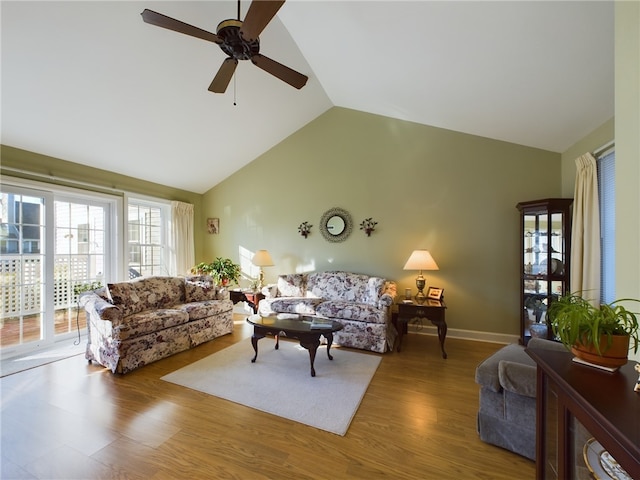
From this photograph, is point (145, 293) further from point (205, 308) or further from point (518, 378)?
point (518, 378)

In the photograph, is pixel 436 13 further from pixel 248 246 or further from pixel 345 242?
pixel 248 246

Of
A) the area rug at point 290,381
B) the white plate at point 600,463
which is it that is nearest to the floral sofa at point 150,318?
the area rug at point 290,381

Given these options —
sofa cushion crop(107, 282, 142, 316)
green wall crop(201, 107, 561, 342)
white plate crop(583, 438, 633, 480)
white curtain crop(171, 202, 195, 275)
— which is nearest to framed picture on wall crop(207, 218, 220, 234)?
white curtain crop(171, 202, 195, 275)

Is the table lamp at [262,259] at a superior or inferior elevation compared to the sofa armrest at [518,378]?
superior

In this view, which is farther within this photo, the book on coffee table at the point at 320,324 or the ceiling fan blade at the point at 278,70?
the book on coffee table at the point at 320,324

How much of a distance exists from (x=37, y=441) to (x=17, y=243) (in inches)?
105

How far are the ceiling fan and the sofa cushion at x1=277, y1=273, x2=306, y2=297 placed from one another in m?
3.02

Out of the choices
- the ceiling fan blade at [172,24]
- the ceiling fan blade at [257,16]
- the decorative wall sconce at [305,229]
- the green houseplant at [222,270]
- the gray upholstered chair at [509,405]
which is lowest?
the gray upholstered chair at [509,405]

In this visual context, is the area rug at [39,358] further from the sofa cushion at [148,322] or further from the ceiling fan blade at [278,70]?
the ceiling fan blade at [278,70]

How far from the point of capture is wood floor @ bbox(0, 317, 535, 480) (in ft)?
5.26

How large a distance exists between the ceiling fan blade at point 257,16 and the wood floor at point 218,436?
2694mm

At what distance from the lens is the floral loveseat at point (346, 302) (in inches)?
135

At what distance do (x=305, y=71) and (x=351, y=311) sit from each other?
327 cm

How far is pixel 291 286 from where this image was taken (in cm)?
448
